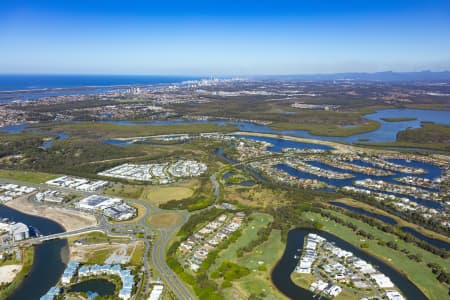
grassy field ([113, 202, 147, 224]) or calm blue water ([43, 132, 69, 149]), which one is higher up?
calm blue water ([43, 132, 69, 149])

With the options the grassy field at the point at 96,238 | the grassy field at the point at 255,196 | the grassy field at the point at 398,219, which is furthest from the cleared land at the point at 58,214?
the grassy field at the point at 398,219

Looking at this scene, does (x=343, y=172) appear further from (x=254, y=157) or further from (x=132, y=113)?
(x=132, y=113)

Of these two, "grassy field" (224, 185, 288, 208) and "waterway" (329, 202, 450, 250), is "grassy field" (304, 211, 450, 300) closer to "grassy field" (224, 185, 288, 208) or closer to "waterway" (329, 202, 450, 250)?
"waterway" (329, 202, 450, 250)

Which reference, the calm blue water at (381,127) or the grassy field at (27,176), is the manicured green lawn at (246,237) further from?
the calm blue water at (381,127)

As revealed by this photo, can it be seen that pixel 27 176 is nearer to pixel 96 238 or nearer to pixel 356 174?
pixel 96 238

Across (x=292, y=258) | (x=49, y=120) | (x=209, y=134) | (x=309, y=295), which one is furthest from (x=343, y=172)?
(x=49, y=120)

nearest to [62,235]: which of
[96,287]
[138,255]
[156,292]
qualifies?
[138,255]

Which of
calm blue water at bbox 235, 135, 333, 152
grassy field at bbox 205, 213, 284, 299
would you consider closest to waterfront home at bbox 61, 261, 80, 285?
grassy field at bbox 205, 213, 284, 299
